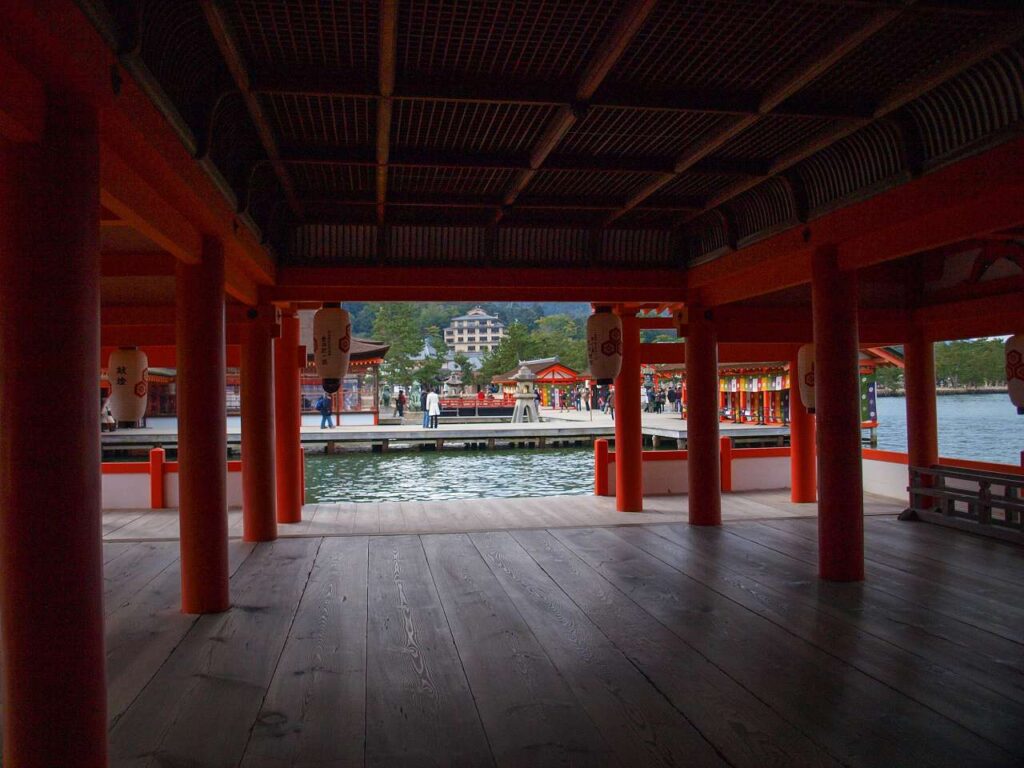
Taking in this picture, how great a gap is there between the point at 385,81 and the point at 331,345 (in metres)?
4.29

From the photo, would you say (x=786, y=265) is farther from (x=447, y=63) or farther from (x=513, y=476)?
(x=513, y=476)

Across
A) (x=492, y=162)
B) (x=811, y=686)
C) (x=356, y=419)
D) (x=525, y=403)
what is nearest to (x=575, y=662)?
(x=811, y=686)

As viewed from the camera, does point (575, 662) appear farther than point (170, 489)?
No

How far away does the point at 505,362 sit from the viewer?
4375cm

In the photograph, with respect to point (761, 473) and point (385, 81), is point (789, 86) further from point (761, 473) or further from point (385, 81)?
point (761, 473)

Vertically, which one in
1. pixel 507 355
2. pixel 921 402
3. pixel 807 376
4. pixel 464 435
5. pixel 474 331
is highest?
pixel 474 331

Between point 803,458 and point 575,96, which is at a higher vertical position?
point 575,96

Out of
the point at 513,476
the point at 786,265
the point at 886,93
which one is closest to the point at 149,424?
the point at 513,476

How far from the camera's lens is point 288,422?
31.2 feet

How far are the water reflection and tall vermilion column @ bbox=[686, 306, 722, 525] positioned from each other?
238 inches

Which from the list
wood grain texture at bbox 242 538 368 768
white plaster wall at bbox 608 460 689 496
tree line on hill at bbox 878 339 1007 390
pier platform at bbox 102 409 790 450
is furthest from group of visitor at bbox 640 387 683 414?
wood grain texture at bbox 242 538 368 768

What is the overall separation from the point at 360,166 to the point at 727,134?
113 inches

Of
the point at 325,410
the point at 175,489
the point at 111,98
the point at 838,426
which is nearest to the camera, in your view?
the point at 111,98

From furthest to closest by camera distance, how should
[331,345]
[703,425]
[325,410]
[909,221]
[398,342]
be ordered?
1. [398,342]
2. [325,410]
3. [703,425]
4. [331,345]
5. [909,221]
